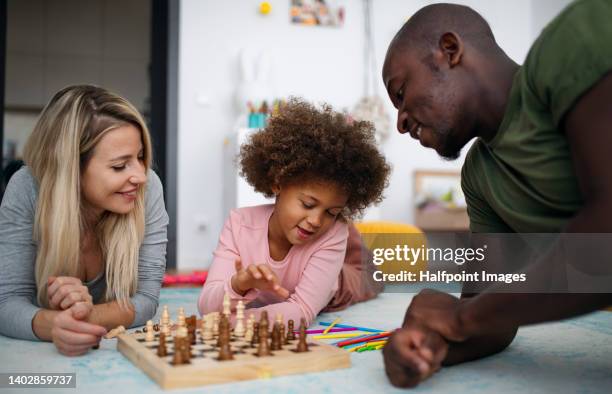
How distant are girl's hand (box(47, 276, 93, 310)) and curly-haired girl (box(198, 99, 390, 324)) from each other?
1.24 feet

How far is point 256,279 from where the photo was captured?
4.97ft

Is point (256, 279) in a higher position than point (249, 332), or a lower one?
higher

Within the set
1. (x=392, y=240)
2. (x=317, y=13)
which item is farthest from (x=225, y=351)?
(x=317, y=13)

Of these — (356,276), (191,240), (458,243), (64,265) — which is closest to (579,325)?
(458,243)

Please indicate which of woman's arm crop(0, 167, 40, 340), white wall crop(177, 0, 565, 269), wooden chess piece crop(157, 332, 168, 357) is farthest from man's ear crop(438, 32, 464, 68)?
white wall crop(177, 0, 565, 269)

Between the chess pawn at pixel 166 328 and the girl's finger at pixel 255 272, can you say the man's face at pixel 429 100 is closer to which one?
the girl's finger at pixel 255 272

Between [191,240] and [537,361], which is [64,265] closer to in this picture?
[537,361]

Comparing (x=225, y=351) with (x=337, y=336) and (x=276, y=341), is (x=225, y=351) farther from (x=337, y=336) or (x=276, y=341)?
(x=337, y=336)

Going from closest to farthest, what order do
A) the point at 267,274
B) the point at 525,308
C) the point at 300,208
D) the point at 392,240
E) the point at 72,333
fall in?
the point at 525,308
the point at 72,333
the point at 267,274
the point at 300,208
the point at 392,240

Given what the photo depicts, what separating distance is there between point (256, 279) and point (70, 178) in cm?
56

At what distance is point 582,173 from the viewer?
3.26ft

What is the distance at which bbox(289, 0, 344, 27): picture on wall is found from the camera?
15.1ft

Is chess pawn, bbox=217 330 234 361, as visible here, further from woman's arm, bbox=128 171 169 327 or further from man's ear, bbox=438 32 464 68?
man's ear, bbox=438 32 464 68

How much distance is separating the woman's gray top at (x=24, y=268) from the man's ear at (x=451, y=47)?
1014 millimetres
